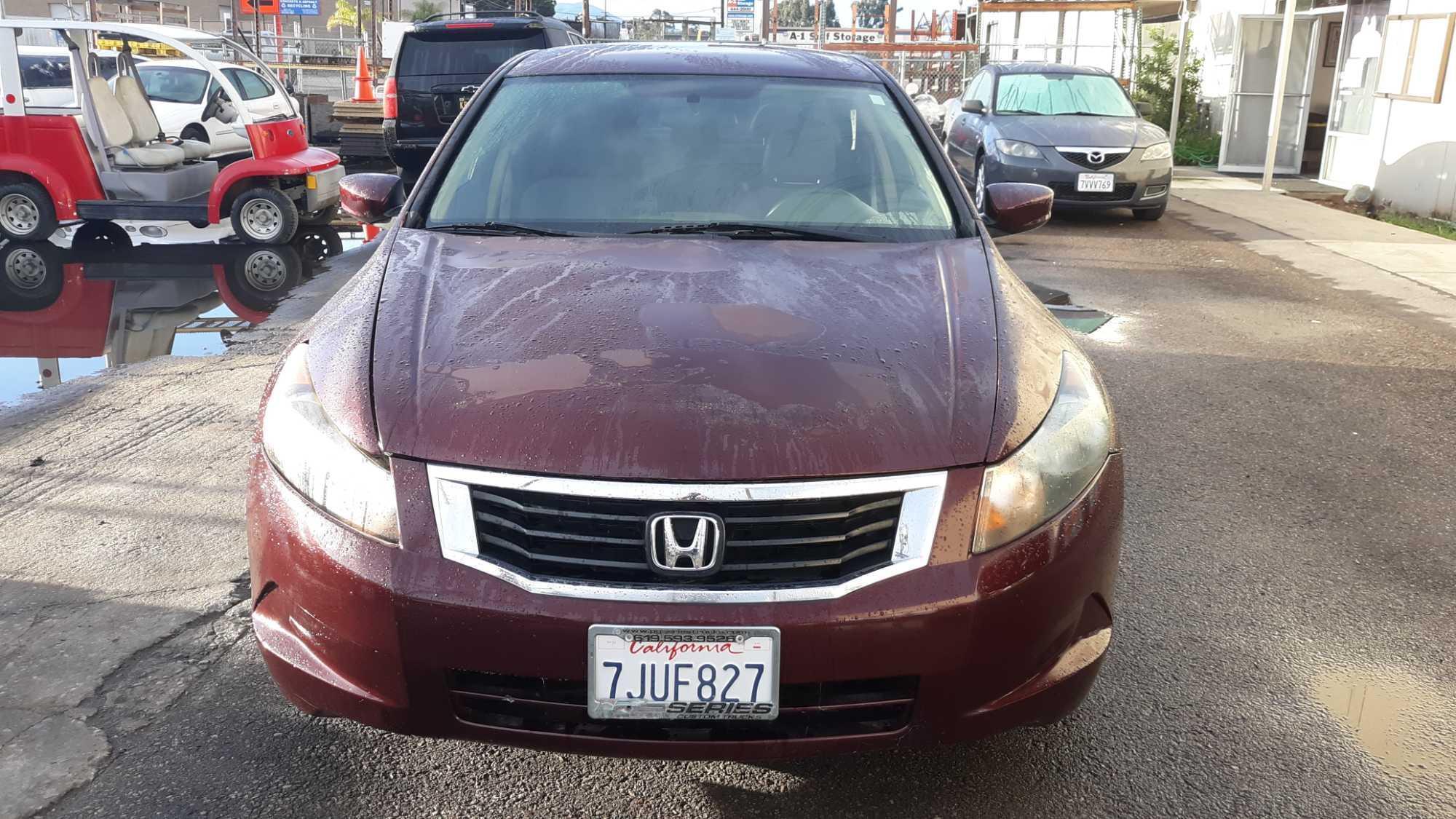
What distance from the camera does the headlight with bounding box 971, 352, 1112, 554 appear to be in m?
2.16

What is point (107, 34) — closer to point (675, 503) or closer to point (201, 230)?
point (201, 230)

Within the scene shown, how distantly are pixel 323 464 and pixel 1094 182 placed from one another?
10554 mm

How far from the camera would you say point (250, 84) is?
40.8 feet

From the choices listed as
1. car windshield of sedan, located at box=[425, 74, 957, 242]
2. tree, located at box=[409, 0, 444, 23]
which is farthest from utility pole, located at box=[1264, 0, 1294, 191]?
tree, located at box=[409, 0, 444, 23]

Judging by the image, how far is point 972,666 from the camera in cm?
214

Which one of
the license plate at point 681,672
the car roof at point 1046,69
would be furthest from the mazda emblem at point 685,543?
the car roof at point 1046,69

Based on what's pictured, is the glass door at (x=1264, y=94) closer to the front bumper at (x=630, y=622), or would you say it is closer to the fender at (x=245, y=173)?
the fender at (x=245, y=173)

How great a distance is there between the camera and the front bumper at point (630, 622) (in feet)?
6.70

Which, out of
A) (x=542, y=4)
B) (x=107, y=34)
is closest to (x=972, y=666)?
(x=107, y=34)

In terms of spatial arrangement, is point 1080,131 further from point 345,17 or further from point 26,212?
point 345,17

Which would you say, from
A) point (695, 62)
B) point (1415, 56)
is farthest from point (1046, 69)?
point (695, 62)

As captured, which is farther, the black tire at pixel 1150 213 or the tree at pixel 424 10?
the tree at pixel 424 10

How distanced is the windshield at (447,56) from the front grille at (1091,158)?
5.31 m

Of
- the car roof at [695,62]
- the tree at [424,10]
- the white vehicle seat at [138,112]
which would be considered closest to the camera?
the car roof at [695,62]
